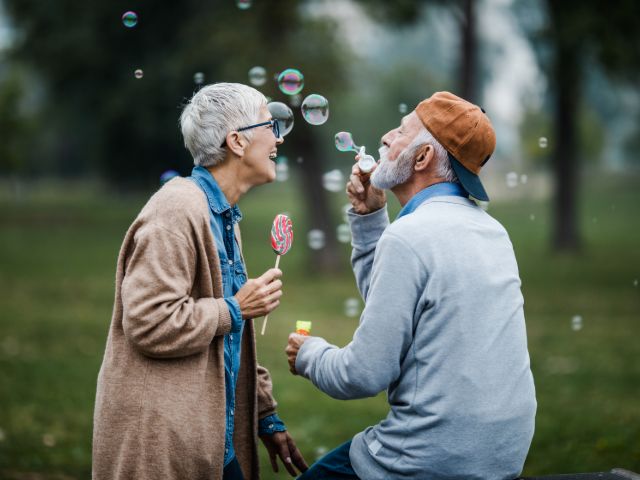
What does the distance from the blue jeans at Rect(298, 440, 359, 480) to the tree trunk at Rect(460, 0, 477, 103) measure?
12522 millimetres

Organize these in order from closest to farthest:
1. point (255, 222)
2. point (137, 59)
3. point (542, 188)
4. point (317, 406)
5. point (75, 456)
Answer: point (75, 456)
point (317, 406)
point (137, 59)
point (255, 222)
point (542, 188)

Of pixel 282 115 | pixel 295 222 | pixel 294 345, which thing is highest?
pixel 282 115

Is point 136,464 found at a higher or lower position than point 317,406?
higher

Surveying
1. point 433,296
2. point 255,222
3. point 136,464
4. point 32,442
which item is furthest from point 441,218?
point 255,222

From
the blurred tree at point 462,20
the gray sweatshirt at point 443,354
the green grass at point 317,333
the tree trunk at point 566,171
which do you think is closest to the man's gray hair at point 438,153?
the gray sweatshirt at point 443,354

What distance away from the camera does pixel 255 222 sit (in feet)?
101

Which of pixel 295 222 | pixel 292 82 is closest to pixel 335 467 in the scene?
pixel 292 82

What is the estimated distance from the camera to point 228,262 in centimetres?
280

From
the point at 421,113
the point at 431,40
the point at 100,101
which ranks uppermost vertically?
the point at 431,40

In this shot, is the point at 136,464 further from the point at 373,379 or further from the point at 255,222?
the point at 255,222

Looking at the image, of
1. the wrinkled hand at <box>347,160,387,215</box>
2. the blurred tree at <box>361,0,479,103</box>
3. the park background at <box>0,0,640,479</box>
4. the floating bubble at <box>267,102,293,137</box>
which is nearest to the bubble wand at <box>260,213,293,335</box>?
the wrinkled hand at <box>347,160,387,215</box>

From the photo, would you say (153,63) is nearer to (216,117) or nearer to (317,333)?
(317,333)

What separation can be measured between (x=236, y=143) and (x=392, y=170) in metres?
0.54

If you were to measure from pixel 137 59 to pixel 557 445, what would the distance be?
19838mm
